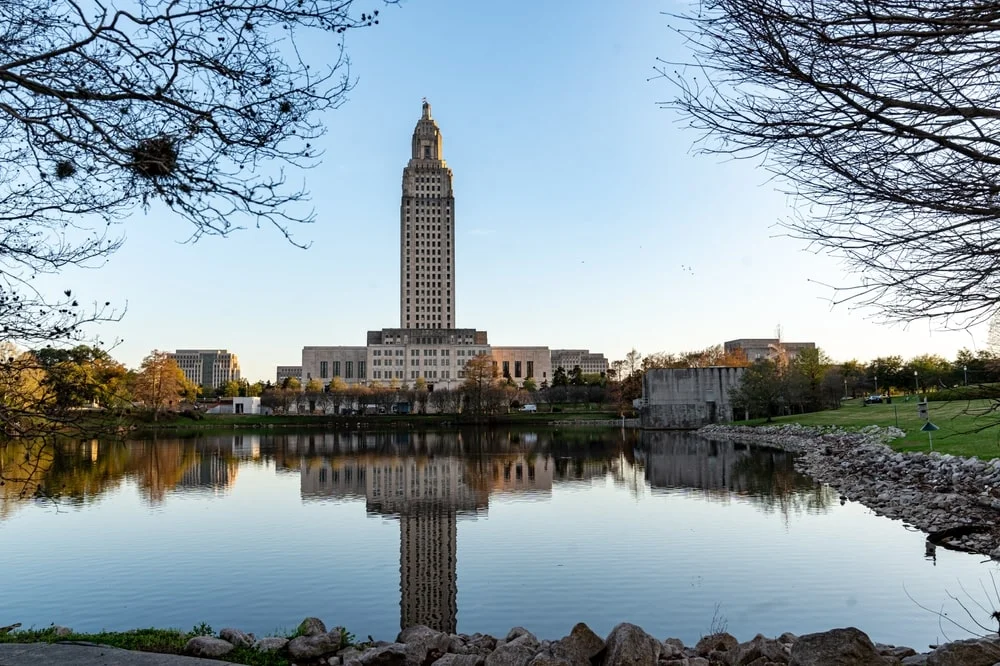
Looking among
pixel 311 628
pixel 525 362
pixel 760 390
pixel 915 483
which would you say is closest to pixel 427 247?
pixel 525 362

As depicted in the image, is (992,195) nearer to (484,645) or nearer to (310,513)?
(484,645)

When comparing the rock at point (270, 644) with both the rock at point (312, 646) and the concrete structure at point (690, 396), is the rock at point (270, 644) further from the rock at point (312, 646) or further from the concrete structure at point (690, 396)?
the concrete structure at point (690, 396)

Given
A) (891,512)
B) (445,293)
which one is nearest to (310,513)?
(891,512)

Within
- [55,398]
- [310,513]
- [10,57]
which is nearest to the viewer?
[10,57]

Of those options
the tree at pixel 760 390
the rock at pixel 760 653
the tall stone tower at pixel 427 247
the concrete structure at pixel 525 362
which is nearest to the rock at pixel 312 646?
the rock at pixel 760 653

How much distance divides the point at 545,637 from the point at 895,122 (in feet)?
24.9

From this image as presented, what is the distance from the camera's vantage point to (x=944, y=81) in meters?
5.54

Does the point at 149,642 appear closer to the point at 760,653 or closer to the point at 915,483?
the point at 760,653

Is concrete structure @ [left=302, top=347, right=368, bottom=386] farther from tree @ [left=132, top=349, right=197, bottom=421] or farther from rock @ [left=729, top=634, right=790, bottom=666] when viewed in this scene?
rock @ [left=729, top=634, right=790, bottom=666]

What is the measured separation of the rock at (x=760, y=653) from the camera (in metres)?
7.74

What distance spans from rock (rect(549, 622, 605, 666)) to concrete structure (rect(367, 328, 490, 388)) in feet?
452

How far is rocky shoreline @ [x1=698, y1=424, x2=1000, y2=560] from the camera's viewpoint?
14453 mm

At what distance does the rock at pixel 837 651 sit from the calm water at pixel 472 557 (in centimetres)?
343

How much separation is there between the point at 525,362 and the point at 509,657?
15531 centimetres
